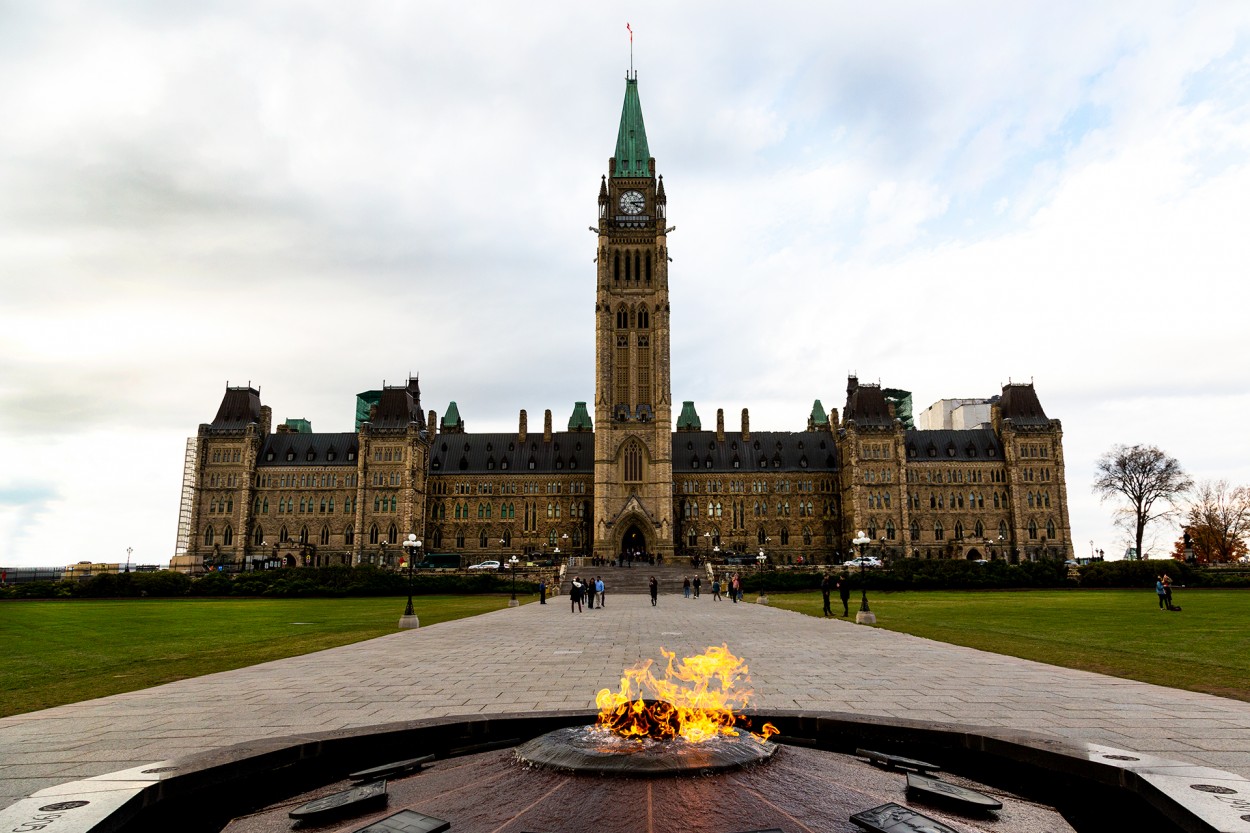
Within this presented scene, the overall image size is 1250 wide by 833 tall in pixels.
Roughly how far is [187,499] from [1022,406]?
106720mm

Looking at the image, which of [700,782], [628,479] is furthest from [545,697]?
[628,479]

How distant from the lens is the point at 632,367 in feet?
297

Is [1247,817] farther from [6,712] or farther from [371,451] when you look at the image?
[371,451]

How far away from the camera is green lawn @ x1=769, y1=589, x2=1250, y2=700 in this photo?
46.2ft

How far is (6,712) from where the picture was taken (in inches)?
426

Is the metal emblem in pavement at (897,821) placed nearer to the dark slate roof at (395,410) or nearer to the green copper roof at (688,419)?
the dark slate roof at (395,410)

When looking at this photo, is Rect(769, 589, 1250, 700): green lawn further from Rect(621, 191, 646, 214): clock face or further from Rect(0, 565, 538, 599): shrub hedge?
Rect(621, 191, 646, 214): clock face

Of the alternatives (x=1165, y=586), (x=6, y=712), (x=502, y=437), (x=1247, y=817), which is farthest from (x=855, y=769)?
(x=502, y=437)

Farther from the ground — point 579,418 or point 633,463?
point 579,418

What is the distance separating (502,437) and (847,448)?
45519 millimetres

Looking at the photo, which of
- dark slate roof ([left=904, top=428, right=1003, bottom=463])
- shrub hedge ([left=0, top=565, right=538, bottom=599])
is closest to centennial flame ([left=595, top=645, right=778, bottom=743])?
shrub hedge ([left=0, top=565, right=538, bottom=599])

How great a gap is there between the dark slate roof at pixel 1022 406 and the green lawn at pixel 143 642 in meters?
83.9

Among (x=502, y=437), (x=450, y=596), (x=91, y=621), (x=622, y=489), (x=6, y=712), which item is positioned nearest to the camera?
(x=6, y=712)

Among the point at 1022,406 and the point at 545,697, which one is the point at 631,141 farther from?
the point at 545,697
